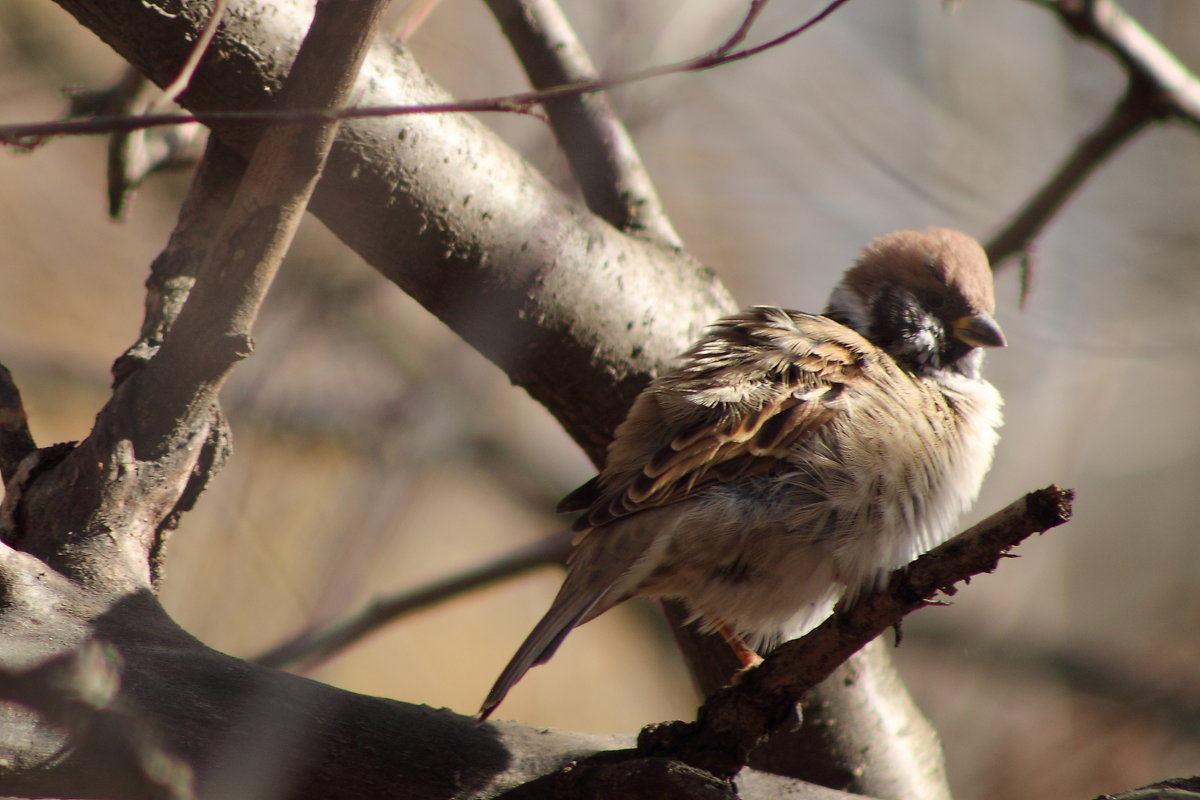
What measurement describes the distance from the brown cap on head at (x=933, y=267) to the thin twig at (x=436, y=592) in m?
1.18

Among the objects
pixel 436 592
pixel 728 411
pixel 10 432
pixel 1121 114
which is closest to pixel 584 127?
pixel 728 411

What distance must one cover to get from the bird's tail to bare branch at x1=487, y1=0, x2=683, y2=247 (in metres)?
1.06

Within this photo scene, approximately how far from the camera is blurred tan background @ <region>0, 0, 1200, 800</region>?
5477 millimetres

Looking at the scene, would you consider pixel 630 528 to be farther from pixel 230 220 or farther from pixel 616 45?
pixel 616 45

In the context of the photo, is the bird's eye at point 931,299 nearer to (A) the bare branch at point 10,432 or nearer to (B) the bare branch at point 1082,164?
(B) the bare branch at point 1082,164

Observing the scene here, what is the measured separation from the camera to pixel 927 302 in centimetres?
313

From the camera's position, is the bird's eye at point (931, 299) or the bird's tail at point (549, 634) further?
the bird's eye at point (931, 299)

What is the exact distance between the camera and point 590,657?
24.1 ft

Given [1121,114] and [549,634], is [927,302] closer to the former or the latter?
[1121,114]

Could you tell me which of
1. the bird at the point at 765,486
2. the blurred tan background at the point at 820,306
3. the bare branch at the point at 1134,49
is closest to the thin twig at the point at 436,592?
the bird at the point at 765,486

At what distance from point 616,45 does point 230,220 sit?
7.76 ft

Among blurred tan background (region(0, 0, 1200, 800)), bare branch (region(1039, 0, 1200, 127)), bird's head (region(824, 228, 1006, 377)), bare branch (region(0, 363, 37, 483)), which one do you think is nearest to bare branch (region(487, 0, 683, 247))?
bird's head (region(824, 228, 1006, 377))

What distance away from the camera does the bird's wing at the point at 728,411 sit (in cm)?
238

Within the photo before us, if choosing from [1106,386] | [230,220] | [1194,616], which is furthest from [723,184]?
[230,220]
